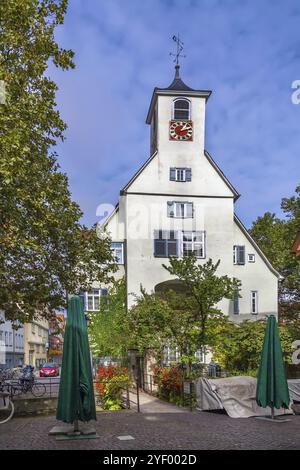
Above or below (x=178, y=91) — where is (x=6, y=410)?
below

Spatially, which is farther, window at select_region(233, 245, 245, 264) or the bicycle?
window at select_region(233, 245, 245, 264)

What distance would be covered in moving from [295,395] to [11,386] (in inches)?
428

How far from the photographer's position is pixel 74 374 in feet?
35.9

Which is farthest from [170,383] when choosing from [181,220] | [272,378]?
[181,220]

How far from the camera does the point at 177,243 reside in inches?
1280

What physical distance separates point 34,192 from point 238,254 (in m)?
20.4

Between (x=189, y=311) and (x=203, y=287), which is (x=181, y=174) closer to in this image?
(x=189, y=311)

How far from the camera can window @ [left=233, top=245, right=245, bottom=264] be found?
34250 mm

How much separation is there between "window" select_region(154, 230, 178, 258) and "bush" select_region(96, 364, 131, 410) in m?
14.9

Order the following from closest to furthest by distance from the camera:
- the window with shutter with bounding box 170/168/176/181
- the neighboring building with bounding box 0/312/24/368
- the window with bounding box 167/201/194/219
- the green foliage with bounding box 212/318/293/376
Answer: the green foliage with bounding box 212/318/293/376 < the window with bounding box 167/201/194/219 < the window with shutter with bounding box 170/168/176/181 < the neighboring building with bounding box 0/312/24/368

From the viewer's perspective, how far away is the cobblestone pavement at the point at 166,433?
1025 centimetres

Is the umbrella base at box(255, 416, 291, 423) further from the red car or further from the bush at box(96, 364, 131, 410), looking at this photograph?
the red car

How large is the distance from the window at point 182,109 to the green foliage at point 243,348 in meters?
14.6

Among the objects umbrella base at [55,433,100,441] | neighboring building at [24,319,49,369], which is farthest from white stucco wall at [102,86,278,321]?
neighboring building at [24,319,49,369]
